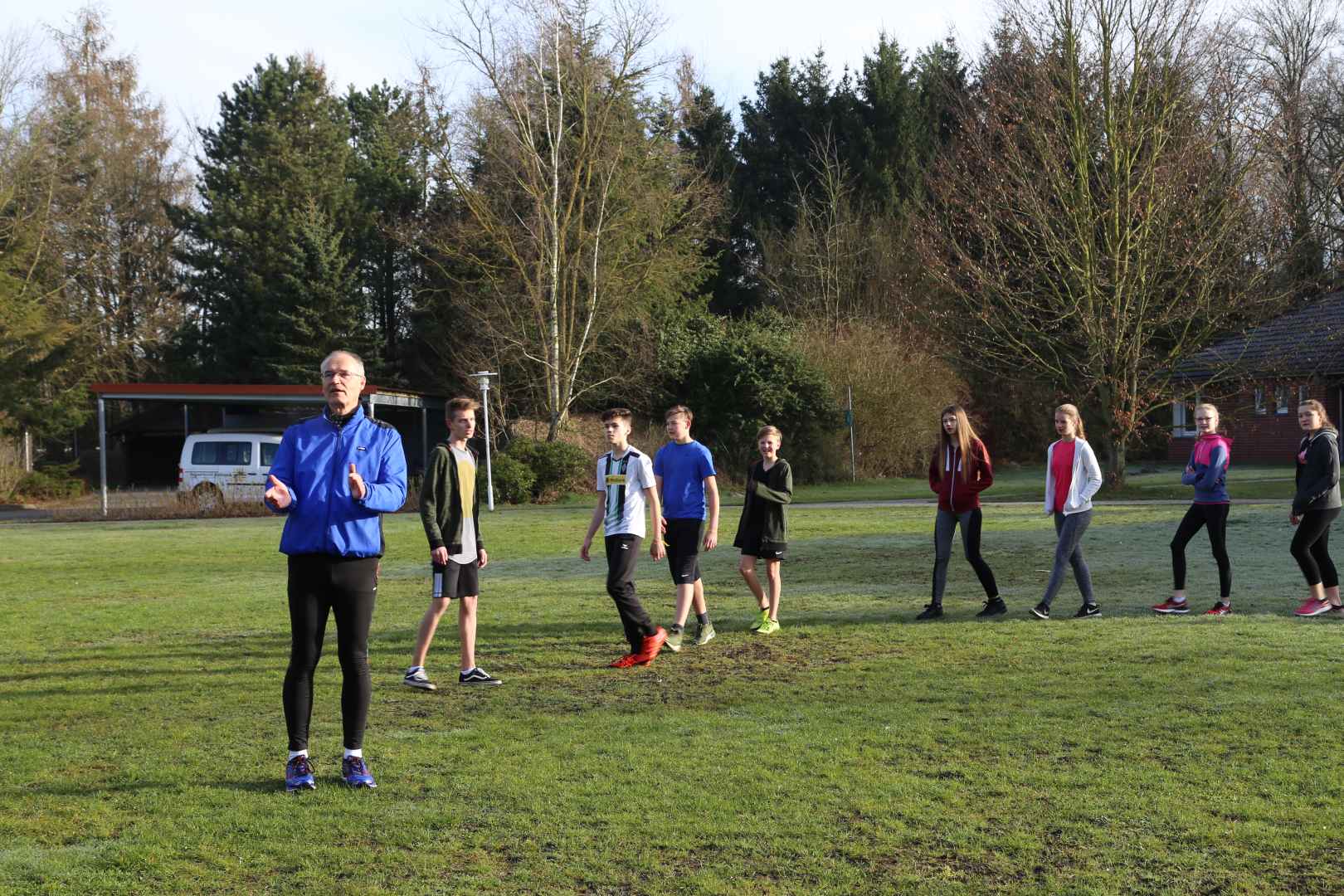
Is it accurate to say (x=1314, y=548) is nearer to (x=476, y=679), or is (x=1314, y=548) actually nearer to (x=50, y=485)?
(x=476, y=679)

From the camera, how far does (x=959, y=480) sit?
9711 millimetres

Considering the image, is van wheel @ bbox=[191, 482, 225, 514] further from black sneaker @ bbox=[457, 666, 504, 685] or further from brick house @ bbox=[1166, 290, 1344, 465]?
brick house @ bbox=[1166, 290, 1344, 465]

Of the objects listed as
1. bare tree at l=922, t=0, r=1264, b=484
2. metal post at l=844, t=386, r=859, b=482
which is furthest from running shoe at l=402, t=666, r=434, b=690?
metal post at l=844, t=386, r=859, b=482

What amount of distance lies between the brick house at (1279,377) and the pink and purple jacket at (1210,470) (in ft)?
78.3

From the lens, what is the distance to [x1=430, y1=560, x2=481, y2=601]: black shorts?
744cm

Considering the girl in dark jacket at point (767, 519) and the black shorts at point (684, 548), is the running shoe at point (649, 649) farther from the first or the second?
the girl in dark jacket at point (767, 519)

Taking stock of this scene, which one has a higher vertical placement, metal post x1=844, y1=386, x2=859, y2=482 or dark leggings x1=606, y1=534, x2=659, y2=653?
metal post x1=844, y1=386, x2=859, y2=482

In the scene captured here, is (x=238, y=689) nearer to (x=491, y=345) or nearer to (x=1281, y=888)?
(x=1281, y=888)

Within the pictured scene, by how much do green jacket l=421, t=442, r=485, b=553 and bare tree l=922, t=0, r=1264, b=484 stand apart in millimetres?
20565

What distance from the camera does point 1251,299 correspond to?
27172mm

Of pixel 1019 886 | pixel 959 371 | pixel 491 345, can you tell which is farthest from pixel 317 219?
pixel 1019 886

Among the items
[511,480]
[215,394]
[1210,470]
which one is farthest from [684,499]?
[215,394]

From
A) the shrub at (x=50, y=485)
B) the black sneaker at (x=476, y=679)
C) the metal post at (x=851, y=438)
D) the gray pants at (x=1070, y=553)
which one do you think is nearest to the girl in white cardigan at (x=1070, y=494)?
the gray pants at (x=1070, y=553)

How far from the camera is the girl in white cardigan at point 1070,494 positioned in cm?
948
